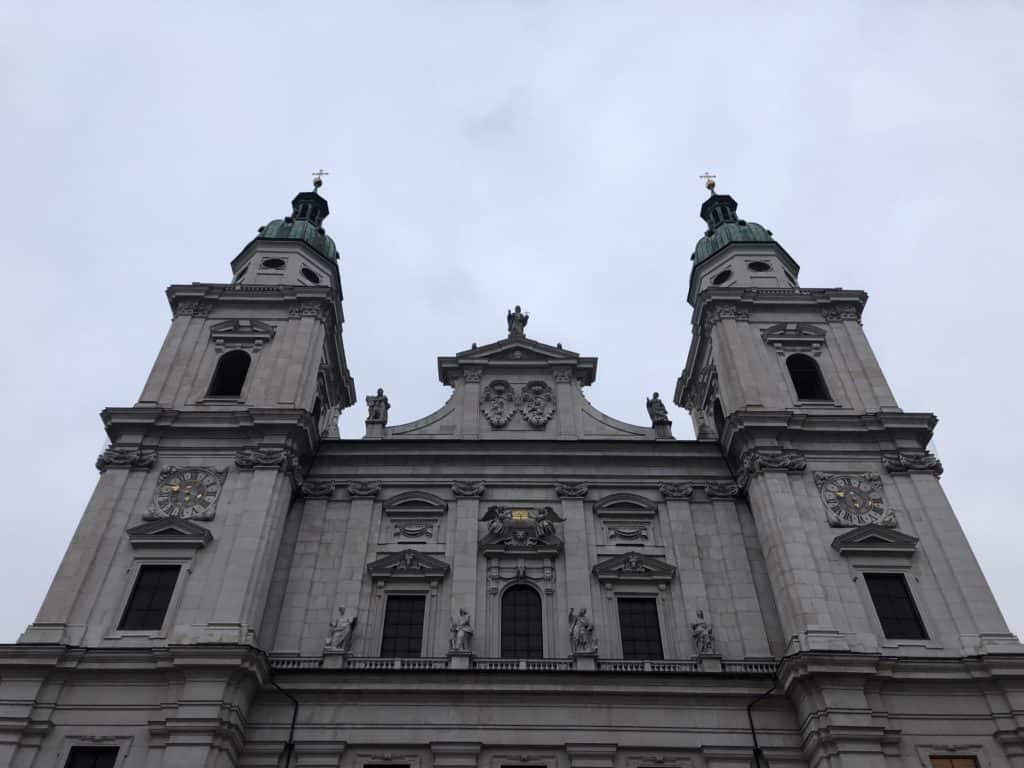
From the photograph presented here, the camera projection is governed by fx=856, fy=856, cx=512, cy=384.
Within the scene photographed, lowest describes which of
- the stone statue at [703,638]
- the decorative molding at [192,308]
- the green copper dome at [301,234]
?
the stone statue at [703,638]

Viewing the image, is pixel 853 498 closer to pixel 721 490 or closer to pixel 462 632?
pixel 721 490

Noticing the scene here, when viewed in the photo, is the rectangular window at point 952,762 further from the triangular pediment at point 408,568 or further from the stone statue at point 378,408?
the stone statue at point 378,408

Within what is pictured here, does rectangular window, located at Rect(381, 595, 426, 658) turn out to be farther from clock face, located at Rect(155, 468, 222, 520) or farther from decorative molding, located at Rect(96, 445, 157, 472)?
decorative molding, located at Rect(96, 445, 157, 472)

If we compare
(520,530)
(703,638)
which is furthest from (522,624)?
(703,638)

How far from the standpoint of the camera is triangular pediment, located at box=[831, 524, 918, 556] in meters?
26.2

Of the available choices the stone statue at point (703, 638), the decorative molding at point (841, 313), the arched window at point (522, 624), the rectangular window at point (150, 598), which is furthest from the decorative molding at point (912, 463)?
the rectangular window at point (150, 598)

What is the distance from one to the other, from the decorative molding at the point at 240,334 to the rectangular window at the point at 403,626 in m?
11.9

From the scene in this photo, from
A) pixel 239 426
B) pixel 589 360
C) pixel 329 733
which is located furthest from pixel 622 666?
pixel 239 426

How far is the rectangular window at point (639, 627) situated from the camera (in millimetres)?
25438

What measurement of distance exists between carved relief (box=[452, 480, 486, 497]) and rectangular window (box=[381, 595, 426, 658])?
396 centimetres

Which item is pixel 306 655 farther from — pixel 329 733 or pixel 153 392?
pixel 153 392

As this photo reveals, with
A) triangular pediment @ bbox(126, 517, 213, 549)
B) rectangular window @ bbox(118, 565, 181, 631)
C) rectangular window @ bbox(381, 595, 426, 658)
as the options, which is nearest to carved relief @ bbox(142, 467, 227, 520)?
triangular pediment @ bbox(126, 517, 213, 549)

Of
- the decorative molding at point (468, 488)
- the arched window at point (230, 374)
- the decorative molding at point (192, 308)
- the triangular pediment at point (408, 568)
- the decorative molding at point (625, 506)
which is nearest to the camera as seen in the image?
the triangular pediment at point (408, 568)

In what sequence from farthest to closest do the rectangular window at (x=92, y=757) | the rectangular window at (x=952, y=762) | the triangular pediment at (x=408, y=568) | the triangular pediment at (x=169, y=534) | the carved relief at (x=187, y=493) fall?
the carved relief at (x=187, y=493) → the triangular pediment at (x=408, y=568) → the triangular pediment at (x=169, y=534) → the rectangular window at (x=952, y=762) → the rectangular window at (x=92, y=757)
